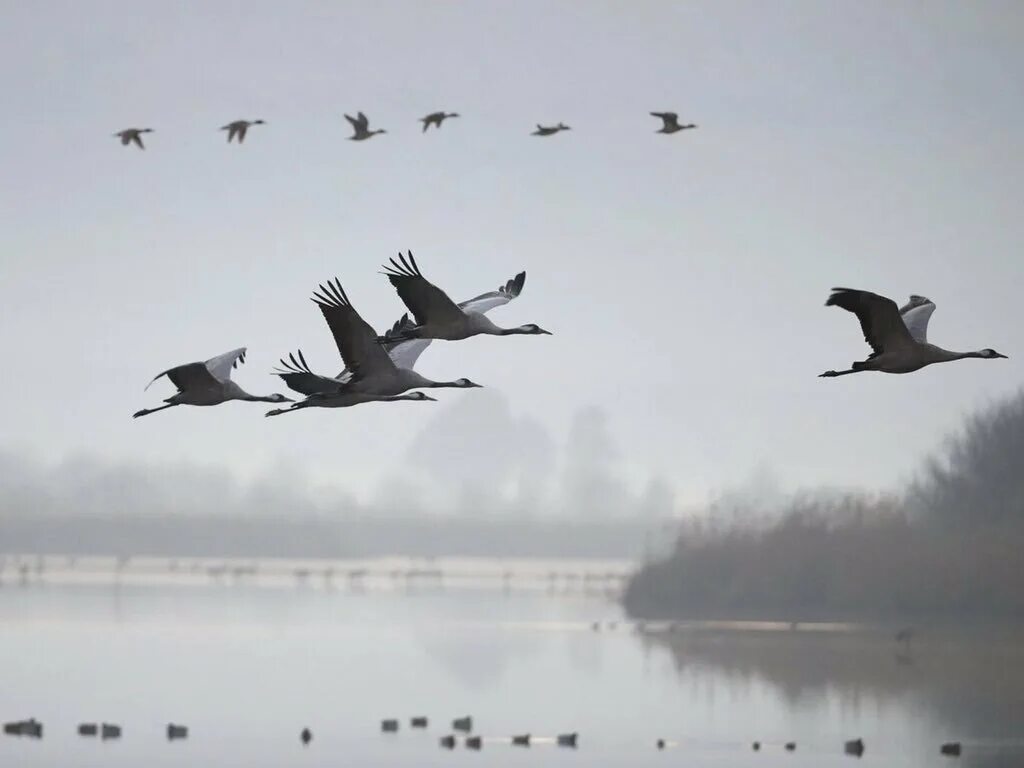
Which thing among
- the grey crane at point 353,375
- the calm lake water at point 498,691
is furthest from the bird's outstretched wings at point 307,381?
the calm lake water at point 498,691

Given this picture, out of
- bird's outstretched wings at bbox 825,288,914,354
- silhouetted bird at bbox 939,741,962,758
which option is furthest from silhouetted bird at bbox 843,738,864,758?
bird's outstretched wings at bbox 825,288,914,354

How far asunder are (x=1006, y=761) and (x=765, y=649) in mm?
24462

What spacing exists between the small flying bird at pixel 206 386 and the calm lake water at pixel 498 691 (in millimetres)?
20559

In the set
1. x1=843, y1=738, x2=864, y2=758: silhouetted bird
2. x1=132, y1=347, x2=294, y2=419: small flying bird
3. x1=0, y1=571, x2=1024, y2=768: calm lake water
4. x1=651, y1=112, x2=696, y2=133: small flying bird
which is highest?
x1=651, y1=112, x2=696, y2=133: small flying bird

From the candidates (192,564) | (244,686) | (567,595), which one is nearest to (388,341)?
(244,686)

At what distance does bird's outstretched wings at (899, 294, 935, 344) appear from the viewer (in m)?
22.2

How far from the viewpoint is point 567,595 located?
414ft

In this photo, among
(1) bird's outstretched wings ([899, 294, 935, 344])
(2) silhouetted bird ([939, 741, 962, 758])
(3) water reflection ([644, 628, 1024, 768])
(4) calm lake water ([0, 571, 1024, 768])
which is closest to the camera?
(1) bird's outstretched wings ([899, 294, 935, 344])

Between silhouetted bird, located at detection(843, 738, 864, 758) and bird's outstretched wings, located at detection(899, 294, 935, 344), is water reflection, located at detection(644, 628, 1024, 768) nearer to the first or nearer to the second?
silhouetted bird, located at detection(843, 738, 864, 758)

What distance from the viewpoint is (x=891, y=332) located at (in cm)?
2116

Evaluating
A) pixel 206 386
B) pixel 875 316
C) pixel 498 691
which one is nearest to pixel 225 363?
pixel 206 386

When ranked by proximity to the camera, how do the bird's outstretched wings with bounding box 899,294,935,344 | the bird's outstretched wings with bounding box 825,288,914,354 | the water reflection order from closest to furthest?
the bird's outstretched wings with bounding box 825,288,914,354, the bird's outstretched wings with bounding box 899,294,935,344, the water reflection

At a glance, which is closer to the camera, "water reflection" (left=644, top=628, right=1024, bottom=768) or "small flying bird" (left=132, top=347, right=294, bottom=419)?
"small flying bird" (left=132, top=347, right=294, bottom=419)

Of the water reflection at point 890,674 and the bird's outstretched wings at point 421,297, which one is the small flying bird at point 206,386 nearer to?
the bird's outstretched wings at point 421,297
